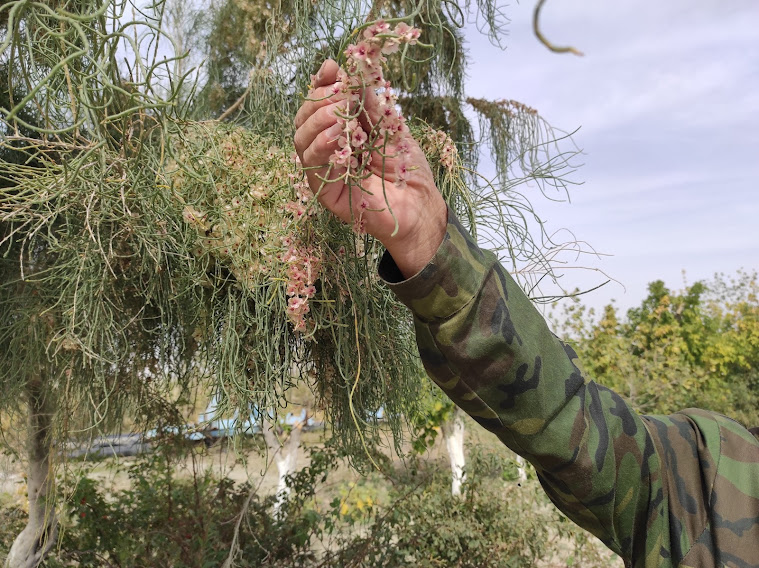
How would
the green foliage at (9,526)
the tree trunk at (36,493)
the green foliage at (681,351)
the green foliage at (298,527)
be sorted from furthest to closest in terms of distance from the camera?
the green foliage at (681,351) → the green foliage at (9,526) → the green foliage at (298,527) → the tree trunk at (36,493)

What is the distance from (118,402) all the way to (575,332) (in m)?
2.83

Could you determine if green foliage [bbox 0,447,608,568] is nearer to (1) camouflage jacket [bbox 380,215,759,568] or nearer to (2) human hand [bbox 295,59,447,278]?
(1) camouflage jacket [bbox 380,215,759,568]

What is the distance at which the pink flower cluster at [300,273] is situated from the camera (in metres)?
0.51

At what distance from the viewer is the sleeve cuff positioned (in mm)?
451

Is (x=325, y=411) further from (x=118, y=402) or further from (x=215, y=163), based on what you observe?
(x=118, y=402)

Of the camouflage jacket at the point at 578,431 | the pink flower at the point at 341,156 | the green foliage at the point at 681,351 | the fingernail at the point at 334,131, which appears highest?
the green foliage at the point at 681,351

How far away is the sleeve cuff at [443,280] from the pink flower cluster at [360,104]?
0.10m

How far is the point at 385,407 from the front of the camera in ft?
2.27

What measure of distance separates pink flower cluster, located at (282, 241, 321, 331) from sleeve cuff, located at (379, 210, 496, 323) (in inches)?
2.8

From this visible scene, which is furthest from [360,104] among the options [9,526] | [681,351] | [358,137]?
[681,351]

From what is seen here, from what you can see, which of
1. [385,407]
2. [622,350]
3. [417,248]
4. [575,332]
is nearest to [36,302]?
[385,407]

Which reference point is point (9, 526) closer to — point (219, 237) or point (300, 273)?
point (219, 237)

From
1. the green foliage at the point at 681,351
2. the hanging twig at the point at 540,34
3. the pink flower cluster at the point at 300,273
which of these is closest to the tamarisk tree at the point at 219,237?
the pink flower cluster at the point at 300,273

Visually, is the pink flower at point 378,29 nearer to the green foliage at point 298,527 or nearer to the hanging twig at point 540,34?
the hanging twig at point 540,34
